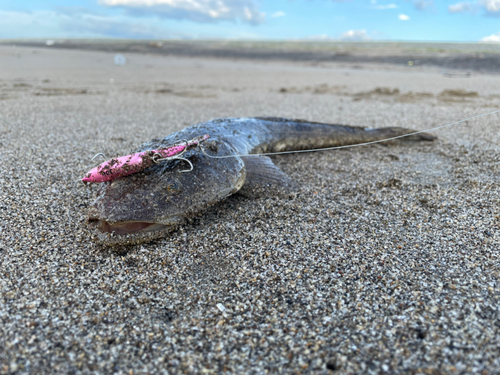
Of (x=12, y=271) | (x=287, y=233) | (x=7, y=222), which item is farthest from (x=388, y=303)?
(x=7, y=222)

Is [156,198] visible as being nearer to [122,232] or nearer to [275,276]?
[122,232]

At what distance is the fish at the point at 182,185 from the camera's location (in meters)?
2.04

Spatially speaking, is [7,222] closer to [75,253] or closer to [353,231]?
[75,253]

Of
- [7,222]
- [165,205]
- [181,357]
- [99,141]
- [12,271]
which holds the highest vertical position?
[99,141]

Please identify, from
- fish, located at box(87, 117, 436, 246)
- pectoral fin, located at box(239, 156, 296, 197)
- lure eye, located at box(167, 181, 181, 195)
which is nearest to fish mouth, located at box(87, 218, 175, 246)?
fish, located at box(87, 117, 436, 246)

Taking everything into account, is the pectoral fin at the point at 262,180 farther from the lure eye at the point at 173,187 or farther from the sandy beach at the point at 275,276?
the lure eye at the point at 173,187

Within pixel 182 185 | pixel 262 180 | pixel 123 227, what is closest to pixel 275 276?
pixel 182 185

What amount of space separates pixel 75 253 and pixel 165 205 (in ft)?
2.05

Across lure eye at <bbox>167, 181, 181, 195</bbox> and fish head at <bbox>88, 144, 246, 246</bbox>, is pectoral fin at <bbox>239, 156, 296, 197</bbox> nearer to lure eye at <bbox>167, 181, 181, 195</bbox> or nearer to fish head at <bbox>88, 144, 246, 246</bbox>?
fish head at <bbox>88, 144, 246, 246</bbox>

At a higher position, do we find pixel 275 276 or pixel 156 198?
pixel 156 198

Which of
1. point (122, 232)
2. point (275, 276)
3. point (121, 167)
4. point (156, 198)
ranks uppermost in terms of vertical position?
point (121, 167)

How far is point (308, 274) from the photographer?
6.01 ft

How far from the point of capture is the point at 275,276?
1824 mm

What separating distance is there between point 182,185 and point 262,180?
85 centimetres
